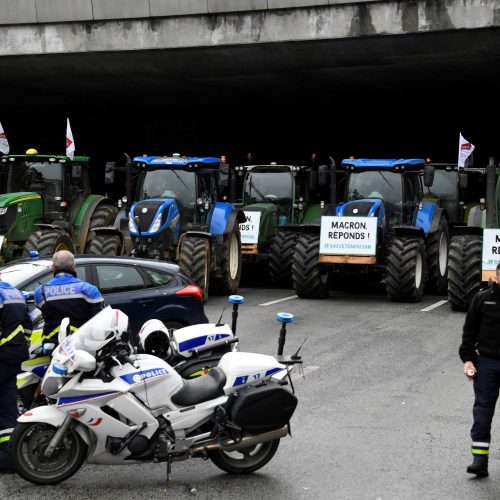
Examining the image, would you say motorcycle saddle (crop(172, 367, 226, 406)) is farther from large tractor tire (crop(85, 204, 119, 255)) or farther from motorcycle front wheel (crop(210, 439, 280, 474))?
large tractor tire (crop(85, 204, 119, 255))

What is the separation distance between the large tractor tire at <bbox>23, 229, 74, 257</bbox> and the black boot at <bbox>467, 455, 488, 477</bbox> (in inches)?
441

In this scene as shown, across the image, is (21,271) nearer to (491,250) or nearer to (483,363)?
(483,363)

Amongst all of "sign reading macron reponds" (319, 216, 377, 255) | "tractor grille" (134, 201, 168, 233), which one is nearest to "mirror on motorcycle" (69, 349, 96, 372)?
"tractor grille" (134, 201, 168, 233)

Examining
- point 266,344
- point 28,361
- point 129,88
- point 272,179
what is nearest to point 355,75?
point 272,179

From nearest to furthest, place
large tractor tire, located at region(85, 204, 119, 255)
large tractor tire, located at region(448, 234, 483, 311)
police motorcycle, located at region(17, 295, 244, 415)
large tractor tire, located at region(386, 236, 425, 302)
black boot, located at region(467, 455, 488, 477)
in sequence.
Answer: black boot, located at region(467, 455, 488, 477) < police motorcycle, located at region(17, 295, 244, 415) < large tractor tire, located at region(448, 234, 483, 311) < large tractor tire, located at region(386, 236, 425, 302) < large tractor tire, located at region(85, 204, 119, 255)

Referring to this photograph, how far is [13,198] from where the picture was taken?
1894 centimetres

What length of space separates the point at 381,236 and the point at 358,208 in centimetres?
68

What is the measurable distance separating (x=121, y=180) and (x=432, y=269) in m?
25.4

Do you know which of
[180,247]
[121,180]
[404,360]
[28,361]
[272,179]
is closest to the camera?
[28,361]

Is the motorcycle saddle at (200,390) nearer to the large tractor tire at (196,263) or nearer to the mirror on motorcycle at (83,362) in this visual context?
the mirror on motorcycle at (83,362)

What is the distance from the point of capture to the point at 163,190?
762 inches

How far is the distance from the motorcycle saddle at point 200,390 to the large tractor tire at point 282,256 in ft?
41.8

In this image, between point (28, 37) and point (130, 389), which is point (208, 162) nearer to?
point (28, 37)

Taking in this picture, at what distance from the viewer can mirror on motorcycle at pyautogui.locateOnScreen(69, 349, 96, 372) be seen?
7.21 metres
